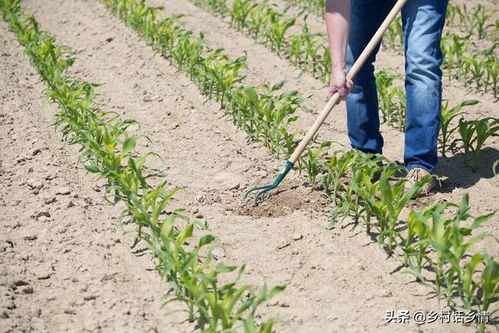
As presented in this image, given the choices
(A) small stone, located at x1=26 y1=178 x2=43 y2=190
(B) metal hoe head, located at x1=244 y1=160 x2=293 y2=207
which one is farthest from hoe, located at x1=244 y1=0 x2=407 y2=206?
(A) small stone, located at x1=26 y1=178 x2=43 y2=190

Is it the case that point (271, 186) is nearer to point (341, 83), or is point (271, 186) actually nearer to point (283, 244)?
point (283, 244)

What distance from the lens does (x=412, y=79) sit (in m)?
3.42

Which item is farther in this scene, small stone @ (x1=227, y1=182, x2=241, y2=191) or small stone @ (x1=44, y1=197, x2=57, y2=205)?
small stone @ (x1=227, y1=182, x2=241, y2=191)

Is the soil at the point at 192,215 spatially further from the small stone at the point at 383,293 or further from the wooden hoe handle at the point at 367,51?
the wooden hoe handle at the point at 367,51

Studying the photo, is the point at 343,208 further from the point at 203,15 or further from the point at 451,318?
the point at 203,15

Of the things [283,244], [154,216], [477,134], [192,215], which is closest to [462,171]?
[477,134]

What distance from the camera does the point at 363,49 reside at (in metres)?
3.59

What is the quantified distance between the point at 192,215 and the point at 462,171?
1505 mm

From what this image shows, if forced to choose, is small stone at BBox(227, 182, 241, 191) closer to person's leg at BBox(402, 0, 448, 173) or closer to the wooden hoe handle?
the wooden hoe handle

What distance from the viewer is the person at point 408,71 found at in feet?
10.7

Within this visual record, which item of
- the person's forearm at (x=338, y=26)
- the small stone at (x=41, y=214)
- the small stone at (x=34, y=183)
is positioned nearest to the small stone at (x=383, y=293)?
the person's forearm at (x=338, y=26)

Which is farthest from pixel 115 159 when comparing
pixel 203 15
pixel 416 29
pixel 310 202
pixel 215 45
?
pixel 203 15

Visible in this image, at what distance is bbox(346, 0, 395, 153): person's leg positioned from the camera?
3525mm

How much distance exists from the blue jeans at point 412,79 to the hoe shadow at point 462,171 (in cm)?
21
